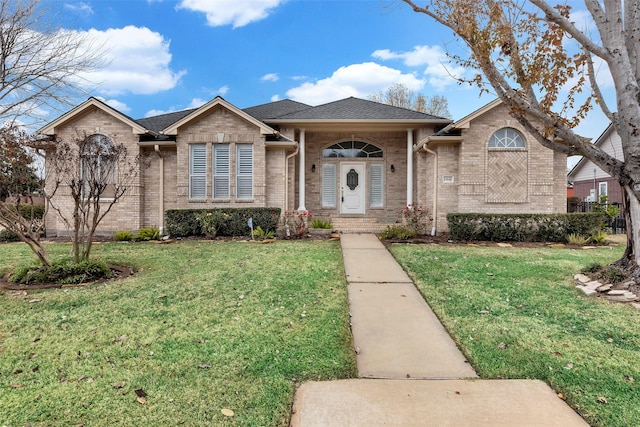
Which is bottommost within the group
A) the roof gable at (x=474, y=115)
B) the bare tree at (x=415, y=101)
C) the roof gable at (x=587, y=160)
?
the roof gable at (x=474, y=115)

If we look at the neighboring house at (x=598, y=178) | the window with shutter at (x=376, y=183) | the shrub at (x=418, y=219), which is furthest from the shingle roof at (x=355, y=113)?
the neighboring house at (x=598, y=178)

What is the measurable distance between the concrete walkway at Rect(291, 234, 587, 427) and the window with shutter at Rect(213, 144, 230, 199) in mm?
8812

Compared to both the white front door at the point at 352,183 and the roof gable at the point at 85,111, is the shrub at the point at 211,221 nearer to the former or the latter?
the roof gable at the point at 85,111

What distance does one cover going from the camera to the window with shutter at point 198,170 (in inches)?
458

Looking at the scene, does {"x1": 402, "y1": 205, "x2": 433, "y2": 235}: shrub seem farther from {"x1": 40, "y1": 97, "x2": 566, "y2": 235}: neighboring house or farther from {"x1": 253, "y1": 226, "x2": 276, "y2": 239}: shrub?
{"x1": 253, "y1": 226, "x2": 276, "y2": 239}: shrub

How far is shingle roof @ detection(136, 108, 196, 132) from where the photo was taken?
13026mm

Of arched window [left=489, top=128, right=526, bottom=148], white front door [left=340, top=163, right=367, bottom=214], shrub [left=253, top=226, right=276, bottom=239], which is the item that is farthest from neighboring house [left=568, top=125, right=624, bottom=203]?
shrub [left=253, top=226, right=276, bottom=239]

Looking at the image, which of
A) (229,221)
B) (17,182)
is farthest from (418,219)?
(17,182)

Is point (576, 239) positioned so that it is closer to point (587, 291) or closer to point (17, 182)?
point (587, 291)

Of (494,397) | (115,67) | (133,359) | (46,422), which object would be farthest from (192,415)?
(115,67)

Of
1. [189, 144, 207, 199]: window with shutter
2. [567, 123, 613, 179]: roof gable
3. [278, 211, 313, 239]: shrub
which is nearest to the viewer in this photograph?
[278, 211, 313, 239]: shrub

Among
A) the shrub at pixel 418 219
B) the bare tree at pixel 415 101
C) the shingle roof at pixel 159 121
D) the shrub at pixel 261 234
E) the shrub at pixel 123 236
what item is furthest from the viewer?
the bare tree at pixel 415 101

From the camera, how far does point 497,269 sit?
662 cm

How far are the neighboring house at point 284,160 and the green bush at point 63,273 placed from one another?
522cm
